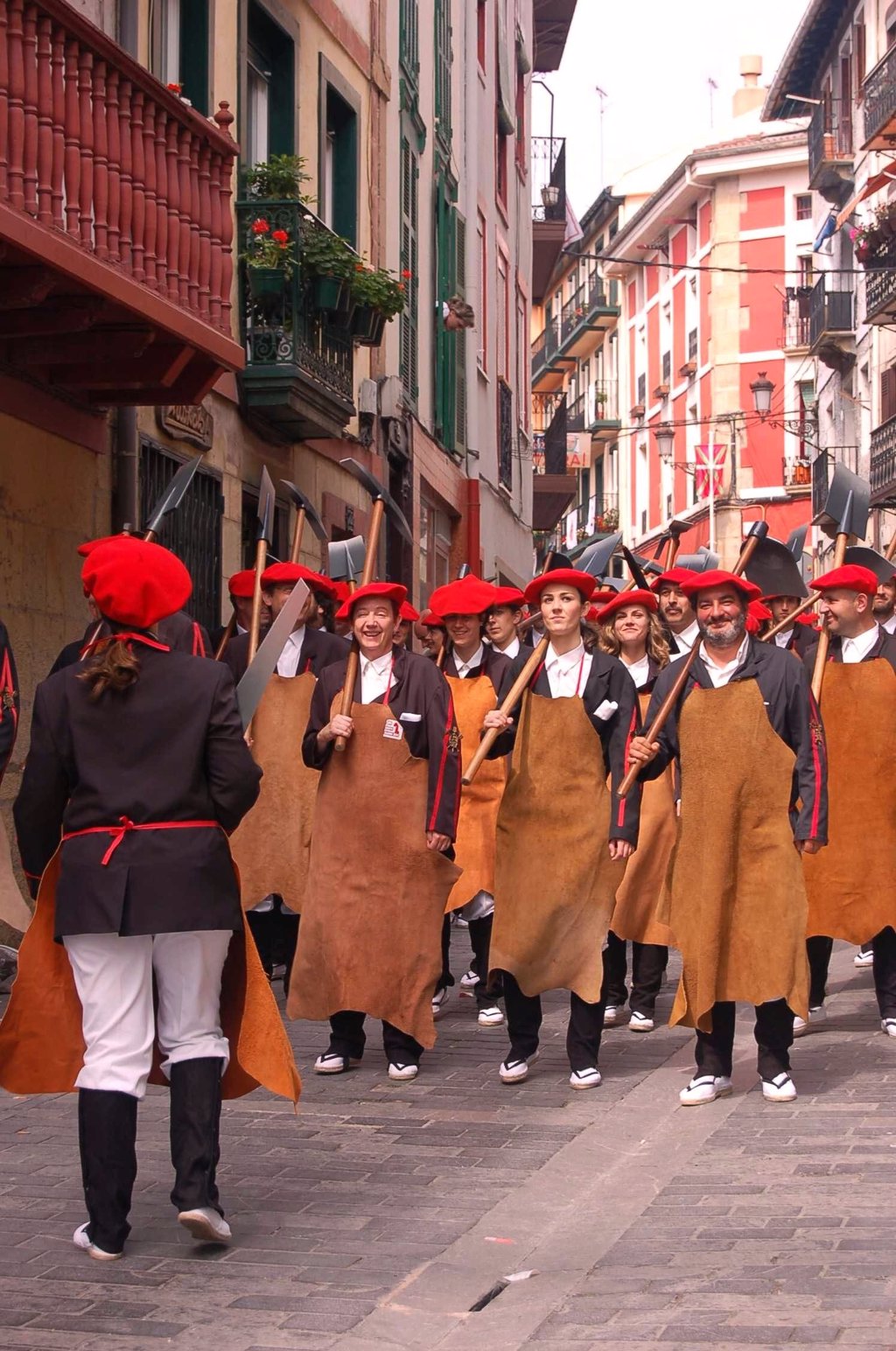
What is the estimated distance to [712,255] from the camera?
57.6 metres

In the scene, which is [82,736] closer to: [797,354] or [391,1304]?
[391,1304]

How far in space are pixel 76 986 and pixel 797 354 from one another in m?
50.0

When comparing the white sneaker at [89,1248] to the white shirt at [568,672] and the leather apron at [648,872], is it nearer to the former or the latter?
the white shirt at [568,672]

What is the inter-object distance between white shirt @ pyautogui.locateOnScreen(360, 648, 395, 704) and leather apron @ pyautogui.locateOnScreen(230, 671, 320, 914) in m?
2.07

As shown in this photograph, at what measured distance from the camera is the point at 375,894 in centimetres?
856

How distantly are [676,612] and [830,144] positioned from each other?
3335cm

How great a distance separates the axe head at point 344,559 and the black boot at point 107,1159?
685cm

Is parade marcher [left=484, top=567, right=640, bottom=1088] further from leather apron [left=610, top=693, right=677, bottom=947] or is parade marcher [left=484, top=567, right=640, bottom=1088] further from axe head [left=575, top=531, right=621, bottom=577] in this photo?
axe head [left=575, top=531, right=621, bottom=577]

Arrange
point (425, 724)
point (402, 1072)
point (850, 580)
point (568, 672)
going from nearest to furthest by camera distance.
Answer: point (402, 1072), point (425, 724), point (568, 672), point (850, 580)

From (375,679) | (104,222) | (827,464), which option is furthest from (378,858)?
(827,464)

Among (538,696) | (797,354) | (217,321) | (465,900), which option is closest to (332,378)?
(217,321)

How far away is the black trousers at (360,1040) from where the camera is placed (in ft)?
27.9

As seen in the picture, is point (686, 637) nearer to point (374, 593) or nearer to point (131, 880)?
point (374, 593)

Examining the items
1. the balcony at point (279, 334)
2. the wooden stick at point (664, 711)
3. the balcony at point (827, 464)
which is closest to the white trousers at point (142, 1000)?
the wooden stick at point (664, 711)
